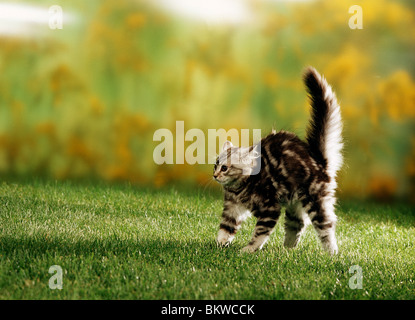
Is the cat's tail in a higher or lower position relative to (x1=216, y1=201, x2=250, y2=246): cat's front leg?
higher

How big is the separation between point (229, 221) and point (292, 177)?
0.67 m

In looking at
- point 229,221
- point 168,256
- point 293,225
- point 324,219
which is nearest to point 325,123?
point 324,219

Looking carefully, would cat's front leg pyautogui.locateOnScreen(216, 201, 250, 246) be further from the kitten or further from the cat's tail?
the cat's tail

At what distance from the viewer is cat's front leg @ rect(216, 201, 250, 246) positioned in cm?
444

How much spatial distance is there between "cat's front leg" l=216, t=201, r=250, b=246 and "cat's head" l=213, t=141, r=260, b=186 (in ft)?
0.76

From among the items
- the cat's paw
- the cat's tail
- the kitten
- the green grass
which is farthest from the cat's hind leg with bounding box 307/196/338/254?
the cat's paw

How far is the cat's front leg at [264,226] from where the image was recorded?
13.9ft

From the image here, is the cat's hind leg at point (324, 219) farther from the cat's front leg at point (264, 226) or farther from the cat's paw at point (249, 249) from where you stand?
the cat's paw at point (249, 249)

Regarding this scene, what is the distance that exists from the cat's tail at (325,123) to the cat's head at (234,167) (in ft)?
1.92

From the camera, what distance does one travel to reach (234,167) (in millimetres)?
4320

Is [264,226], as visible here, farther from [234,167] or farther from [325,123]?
[325,123]

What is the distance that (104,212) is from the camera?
5723 millimetres

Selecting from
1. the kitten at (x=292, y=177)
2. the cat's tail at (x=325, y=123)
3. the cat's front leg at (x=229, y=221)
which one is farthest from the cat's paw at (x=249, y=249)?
the cat's tail at (x=325, y=123)

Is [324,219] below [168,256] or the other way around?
the other way around
